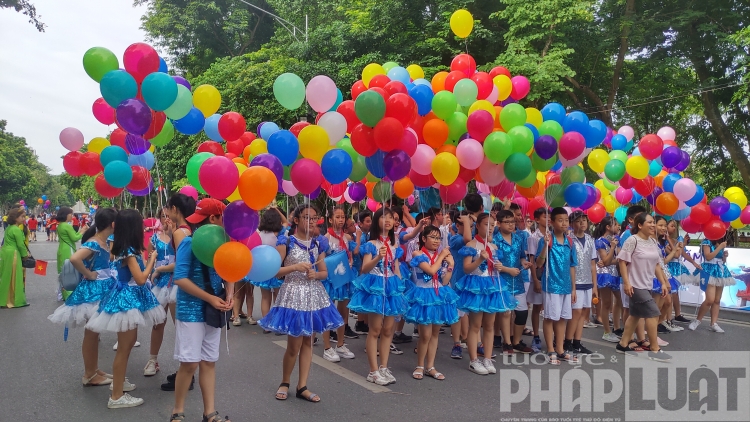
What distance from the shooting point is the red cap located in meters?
3.66

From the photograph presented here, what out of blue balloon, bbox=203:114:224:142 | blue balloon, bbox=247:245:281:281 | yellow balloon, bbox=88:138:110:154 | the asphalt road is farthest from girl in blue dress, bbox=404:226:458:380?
Result: yellow balloon, bbox=88:138:110:154

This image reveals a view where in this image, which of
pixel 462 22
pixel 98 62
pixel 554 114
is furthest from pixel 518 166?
pixel 98 62

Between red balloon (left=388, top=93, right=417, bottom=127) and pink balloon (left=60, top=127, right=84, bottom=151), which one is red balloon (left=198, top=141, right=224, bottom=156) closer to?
pink balloon (left=60, top=127, right=84, bottom=151)

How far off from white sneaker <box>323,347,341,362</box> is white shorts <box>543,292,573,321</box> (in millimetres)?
2287

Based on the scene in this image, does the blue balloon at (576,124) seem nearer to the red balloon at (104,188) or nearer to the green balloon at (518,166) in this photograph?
the green balloon at (518,166)

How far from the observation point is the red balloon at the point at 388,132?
4.63 metres

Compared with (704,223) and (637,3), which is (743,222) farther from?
(637,3)

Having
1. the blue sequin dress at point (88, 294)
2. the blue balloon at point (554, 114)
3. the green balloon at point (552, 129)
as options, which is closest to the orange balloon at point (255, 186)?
the blue sequin dress at point (88, 294)

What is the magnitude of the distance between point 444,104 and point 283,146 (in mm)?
1989

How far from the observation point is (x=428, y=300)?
500 cm

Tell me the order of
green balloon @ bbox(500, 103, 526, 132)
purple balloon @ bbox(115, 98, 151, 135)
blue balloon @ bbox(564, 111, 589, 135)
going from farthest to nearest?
blue balloon @ bbox(564, 111, 589, 135), green balloon @ bbox(500, 103, 526, 132), purple balloon @ bbox(115, 98, 151, 135)

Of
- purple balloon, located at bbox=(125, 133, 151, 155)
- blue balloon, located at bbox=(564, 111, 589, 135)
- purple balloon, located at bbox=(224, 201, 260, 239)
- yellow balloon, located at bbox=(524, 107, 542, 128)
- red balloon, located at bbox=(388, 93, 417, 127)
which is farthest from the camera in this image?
yellow balloon, located at bbox=(524, 107, 542, 128)

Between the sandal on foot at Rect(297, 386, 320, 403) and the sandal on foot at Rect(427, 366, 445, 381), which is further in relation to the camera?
the sandal on foot at Rect(427, 366, 445, 381)

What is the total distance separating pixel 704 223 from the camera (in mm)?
7273
